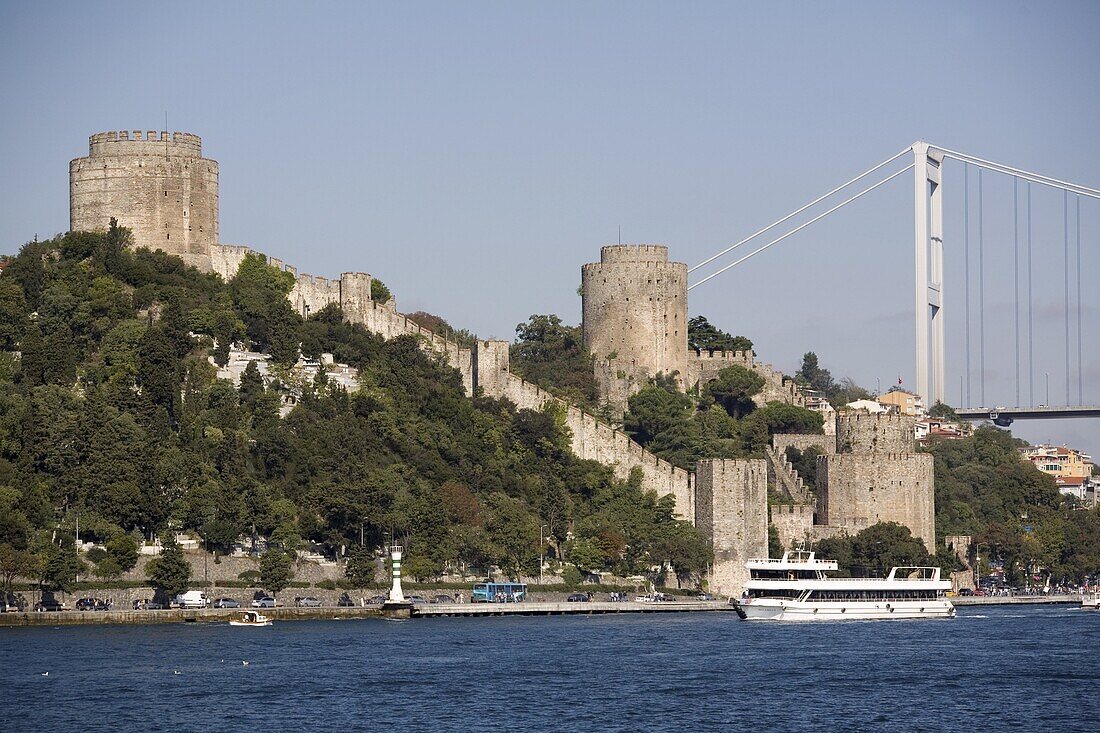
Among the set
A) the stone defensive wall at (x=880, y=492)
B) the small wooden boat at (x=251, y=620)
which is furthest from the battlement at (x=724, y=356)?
the small wooden boat at (x=251, y=620)

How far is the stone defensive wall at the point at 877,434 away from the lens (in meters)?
71.7

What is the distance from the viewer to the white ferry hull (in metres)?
60.8

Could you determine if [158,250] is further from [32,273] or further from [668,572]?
[668,572]

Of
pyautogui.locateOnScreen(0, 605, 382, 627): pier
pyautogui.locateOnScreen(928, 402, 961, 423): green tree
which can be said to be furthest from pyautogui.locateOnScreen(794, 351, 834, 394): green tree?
pyautogui.locateOnScreen(0, 605, 382, 627): pier

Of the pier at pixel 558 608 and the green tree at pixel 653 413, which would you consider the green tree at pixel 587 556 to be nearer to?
the pier at pixel 558 608

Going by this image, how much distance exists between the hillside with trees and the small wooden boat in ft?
9.95

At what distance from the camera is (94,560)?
55188 millimetres

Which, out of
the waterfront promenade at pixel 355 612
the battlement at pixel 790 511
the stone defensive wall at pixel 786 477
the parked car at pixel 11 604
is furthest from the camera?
the stone defensive wall at pixel 786 477

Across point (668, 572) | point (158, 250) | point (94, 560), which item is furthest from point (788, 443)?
point (94, 560)

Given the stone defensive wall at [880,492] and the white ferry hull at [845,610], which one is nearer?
the white ferry hull at [845,610]

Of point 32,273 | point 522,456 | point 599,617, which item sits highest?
point 32,273

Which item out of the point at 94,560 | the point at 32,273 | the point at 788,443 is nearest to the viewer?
the point at 94,560

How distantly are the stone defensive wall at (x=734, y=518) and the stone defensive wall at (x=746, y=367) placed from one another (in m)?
12.2

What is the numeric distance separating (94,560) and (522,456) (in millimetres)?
15394
